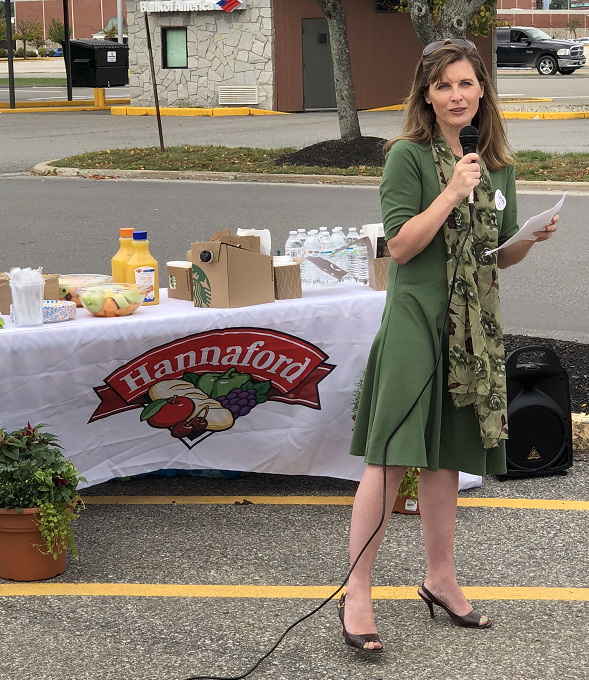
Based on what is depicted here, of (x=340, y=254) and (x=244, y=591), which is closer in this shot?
(x=244, y=591)

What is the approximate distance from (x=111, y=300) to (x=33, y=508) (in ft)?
2.93

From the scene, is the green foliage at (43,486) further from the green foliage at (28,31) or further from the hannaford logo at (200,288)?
the green foliage at (28,31)

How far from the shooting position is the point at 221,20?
25016mm

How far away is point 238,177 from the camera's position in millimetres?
15758

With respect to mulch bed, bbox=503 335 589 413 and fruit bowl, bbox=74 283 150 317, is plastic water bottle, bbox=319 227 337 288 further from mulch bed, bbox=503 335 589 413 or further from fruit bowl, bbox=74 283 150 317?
mulch bed, bbox=503 335 589 413

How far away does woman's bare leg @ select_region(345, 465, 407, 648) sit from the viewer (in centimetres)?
311

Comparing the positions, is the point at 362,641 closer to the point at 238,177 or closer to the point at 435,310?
the point at 435,310

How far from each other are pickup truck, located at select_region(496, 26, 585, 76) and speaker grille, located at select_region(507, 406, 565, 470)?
36.5 m

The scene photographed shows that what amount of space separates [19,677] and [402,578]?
1.42 meters

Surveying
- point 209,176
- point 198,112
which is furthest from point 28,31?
point 209,176

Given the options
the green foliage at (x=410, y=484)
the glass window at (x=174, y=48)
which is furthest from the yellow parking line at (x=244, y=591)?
the glass window at (x=174, y=48)

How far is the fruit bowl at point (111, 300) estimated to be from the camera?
4.03 metres

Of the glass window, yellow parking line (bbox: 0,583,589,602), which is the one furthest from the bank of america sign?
yellow parking line (bbox: 0,583,589,602)

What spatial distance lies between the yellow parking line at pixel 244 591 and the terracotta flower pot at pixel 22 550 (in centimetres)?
5
